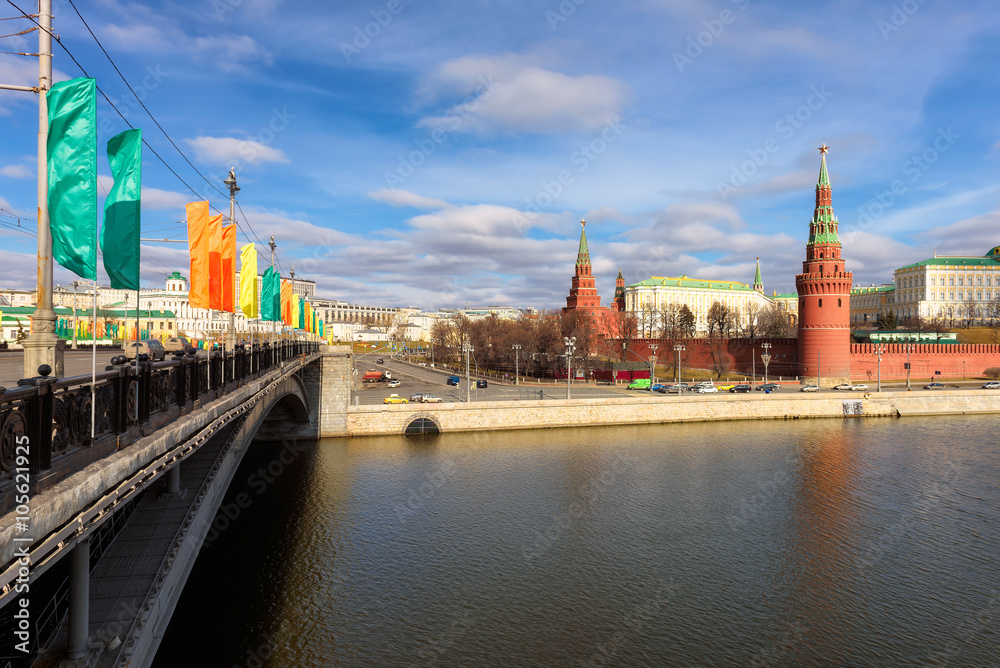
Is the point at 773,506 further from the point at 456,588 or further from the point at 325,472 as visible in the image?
the point at 325,472

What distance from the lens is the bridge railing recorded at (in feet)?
14.4

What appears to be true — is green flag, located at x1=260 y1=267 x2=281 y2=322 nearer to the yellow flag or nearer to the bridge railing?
the yellow flag

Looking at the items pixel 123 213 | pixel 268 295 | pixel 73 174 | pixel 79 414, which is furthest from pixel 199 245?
pixel 268 295

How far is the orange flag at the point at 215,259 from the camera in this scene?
1383 centimetres

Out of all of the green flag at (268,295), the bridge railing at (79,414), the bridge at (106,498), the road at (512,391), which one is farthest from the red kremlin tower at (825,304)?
the bridge railing at (79,414)

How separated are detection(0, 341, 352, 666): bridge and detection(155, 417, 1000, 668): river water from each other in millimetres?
4956

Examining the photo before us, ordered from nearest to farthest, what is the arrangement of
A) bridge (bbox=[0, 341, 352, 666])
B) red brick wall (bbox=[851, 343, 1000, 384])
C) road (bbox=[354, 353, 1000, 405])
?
bridge (bbox=[0, 341, 352, 666])
road (bbox=[354, 353, 1000, 405])
red brick wall (bbox=[851, 343, 1000, 384])

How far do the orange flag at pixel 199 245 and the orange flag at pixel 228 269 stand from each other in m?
1.76

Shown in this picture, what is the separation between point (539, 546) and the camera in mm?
19016

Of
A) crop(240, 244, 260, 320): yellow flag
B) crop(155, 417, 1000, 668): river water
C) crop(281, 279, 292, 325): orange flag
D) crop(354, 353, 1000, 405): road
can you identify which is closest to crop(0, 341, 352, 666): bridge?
crop(155, 417, 1000, 668): river water

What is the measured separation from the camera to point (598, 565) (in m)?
17.6

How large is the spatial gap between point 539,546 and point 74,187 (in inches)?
645

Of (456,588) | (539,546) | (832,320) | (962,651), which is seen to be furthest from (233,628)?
(832,320)

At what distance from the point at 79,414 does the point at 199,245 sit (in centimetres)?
824
